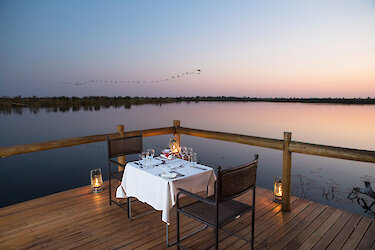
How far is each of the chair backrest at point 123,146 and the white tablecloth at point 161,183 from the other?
58 centimetres

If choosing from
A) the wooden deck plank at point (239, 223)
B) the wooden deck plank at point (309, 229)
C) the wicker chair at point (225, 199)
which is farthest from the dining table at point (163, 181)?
the wooden deck plank at point (309, 229)

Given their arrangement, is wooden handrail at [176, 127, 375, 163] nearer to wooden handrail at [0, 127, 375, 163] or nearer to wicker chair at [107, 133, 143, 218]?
wooden handrail at [0, 127, 375, 163]

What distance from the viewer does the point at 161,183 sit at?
2.24m

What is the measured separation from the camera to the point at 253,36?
28.6ft

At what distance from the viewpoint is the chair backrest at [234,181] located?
1756 millimetres

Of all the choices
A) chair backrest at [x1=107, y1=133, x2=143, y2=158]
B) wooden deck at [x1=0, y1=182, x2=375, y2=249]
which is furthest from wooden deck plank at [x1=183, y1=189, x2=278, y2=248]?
chair backrest at [x1=107, y1=133, x2=143, y2=158]

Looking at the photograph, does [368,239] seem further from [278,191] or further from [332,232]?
[278,191]

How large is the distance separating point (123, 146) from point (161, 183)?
51.1 inches

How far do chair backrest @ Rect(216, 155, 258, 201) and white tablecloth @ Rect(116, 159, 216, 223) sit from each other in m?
0.57

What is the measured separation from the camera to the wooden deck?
2318mm

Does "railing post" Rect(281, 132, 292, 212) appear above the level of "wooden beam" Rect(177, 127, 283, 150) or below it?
below

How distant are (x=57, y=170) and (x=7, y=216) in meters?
6.03

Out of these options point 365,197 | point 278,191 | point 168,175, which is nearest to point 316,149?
point 278,191

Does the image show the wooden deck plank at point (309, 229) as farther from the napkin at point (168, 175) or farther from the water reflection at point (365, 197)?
the water reflection at point (365, 197)
